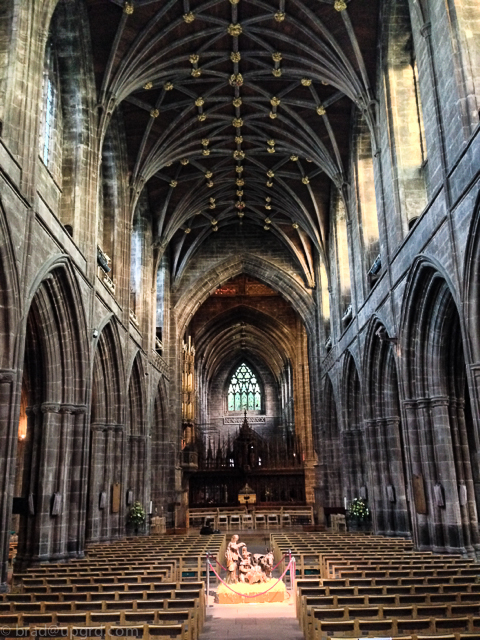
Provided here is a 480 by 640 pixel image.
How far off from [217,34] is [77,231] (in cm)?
874

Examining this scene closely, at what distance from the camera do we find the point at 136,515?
75.8ft

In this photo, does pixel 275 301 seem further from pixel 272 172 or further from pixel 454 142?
pixel 454 142

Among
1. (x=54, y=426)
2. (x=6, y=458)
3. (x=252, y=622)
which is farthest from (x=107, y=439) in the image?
(x=252, y=622)

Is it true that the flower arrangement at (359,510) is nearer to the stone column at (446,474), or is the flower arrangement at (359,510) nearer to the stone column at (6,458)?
the stone column at (446,474)

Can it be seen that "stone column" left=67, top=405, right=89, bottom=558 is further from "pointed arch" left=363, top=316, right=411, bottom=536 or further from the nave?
"pointed arch" left=363, top=316, right=411, bottom=536

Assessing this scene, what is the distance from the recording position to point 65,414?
16.9 m

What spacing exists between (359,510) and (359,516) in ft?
0.77

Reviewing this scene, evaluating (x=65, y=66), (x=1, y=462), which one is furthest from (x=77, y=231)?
(x=1, y=462)

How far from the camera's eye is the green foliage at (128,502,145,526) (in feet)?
75.9

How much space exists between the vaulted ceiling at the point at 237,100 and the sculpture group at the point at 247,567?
1442cm

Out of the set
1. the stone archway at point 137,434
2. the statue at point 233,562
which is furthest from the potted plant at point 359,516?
the statue at point 233,562

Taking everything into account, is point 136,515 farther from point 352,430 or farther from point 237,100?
point 237,100

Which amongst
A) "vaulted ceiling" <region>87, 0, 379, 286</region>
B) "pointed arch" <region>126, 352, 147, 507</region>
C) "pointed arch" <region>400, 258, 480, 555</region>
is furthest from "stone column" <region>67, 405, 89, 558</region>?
"vaulted ceiling" <region>87, 0, 379, 286</region>

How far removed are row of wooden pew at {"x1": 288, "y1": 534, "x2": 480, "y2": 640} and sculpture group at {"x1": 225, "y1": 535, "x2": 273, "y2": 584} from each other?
3.76 feet
